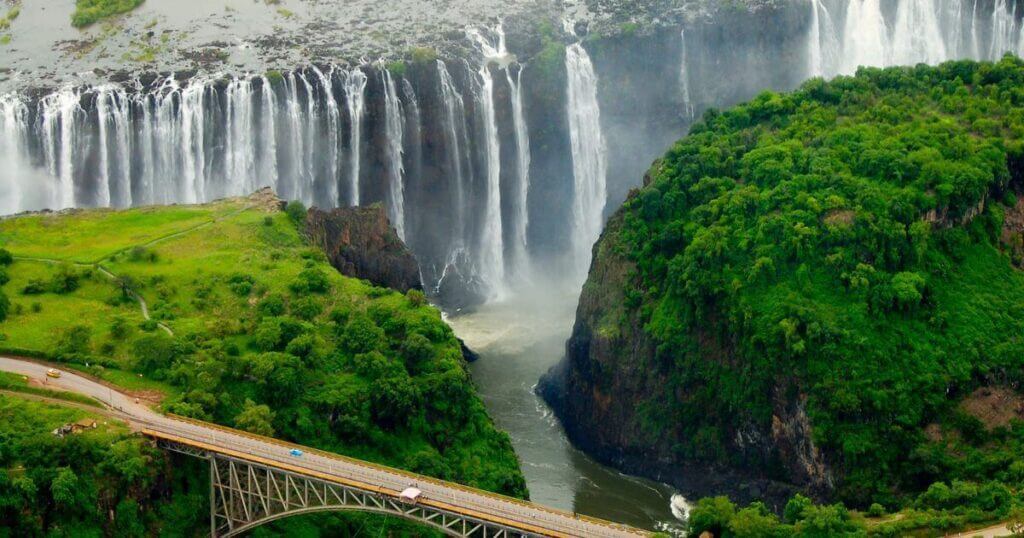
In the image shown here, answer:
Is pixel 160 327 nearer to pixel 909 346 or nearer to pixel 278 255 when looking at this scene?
pixel 278 255

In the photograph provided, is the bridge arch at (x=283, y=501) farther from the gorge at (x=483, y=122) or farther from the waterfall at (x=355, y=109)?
the waterfall at (x=355, y=109)

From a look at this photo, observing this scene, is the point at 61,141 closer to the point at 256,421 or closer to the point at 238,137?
the point at 238,137

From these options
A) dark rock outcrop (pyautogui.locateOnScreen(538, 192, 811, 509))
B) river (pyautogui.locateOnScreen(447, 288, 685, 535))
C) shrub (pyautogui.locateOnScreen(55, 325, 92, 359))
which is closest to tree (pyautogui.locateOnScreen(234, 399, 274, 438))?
shrub (pyautogui.locateOnScreen(55, 325, 92, 359))

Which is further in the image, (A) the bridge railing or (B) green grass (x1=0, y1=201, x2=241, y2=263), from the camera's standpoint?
(B) green grass (x1=0, y1=201, x2=241, y2=263)

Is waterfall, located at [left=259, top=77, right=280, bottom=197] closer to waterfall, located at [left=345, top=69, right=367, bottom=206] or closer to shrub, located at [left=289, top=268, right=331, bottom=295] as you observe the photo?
waterfall, located at [left=345, top=69, right=367, bottom=206]

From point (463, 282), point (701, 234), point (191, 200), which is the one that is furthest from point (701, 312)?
point (191, 200)

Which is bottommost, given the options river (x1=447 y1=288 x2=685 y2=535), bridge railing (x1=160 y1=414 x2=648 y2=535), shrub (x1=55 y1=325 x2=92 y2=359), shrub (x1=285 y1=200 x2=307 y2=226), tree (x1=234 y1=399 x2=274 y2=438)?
river (x1=447 y1=288 x2=685 y2=535)
